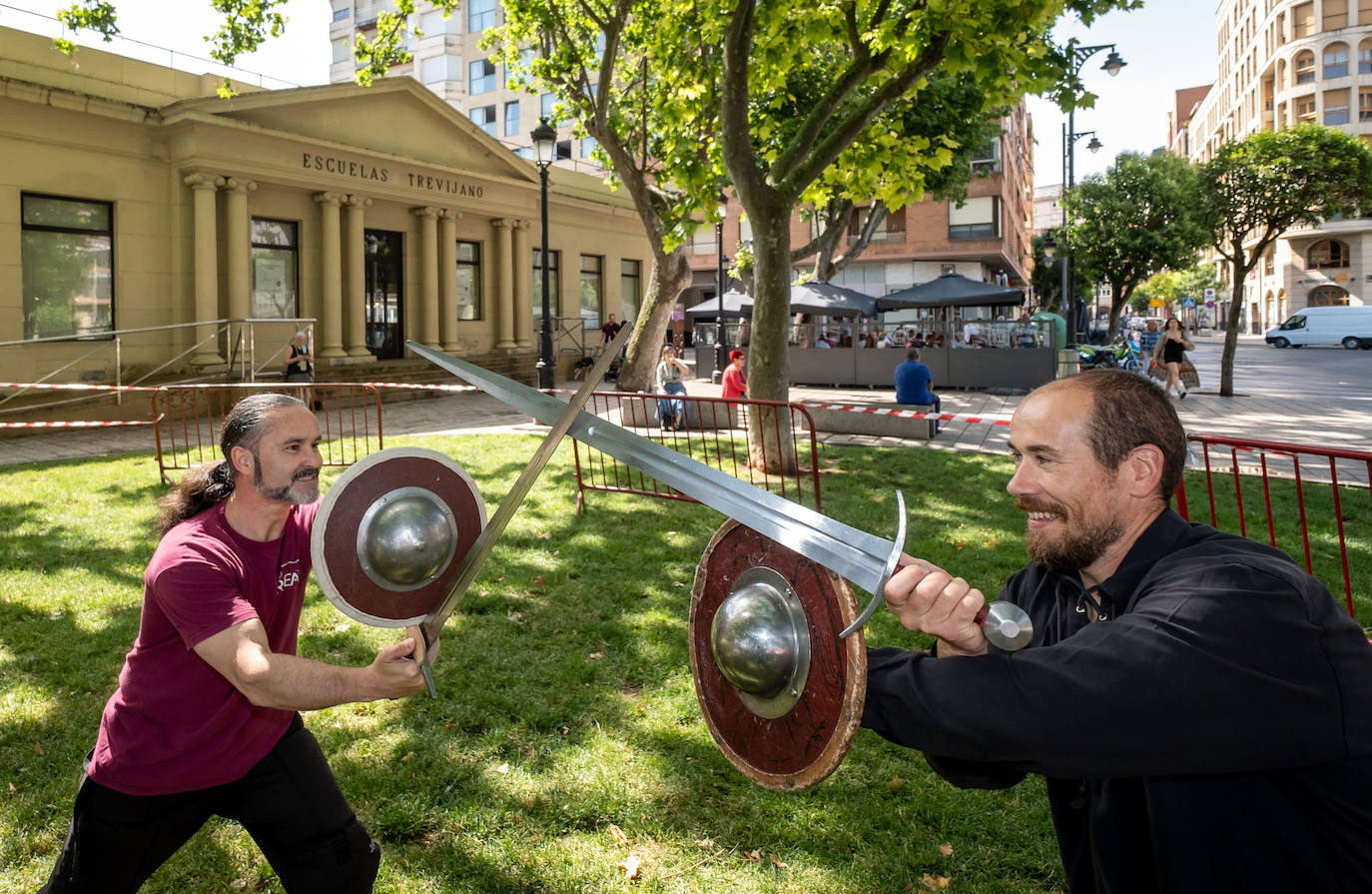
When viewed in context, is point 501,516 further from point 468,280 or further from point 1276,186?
point 468,280

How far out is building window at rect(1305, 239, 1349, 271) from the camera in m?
60.4

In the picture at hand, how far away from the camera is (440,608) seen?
1.90m

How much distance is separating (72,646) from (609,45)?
35.7 ft

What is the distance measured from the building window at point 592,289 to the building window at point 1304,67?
185 feet

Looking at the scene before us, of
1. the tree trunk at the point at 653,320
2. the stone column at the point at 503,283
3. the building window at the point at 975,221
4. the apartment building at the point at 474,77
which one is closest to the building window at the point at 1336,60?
the building window at the point at 975,221

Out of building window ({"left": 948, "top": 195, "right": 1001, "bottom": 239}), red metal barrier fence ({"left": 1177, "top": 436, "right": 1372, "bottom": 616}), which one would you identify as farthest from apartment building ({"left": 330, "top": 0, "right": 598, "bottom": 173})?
red metal barrier fence ({"left": 1177, "top": 436, "right": 1372, "bottom": 616})

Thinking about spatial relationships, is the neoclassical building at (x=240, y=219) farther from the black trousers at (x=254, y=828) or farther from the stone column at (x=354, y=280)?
the black trousers at (x=254, y=828)

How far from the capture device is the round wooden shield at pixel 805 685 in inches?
54.4

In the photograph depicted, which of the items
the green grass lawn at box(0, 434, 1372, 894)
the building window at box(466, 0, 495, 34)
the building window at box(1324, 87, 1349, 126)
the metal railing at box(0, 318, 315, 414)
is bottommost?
the green grass lawn at box(0, 434, 1372, 894)

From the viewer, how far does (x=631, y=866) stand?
322 cm

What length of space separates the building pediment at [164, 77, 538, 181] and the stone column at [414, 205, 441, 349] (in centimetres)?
138

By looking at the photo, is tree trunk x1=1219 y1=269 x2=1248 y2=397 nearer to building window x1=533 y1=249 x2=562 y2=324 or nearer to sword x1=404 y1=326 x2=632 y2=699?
building window x1=533 y1=249 x2=562 y2=324

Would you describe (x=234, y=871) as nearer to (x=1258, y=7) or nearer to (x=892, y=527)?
(x=892, y=527)

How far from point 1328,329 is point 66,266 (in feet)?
166
